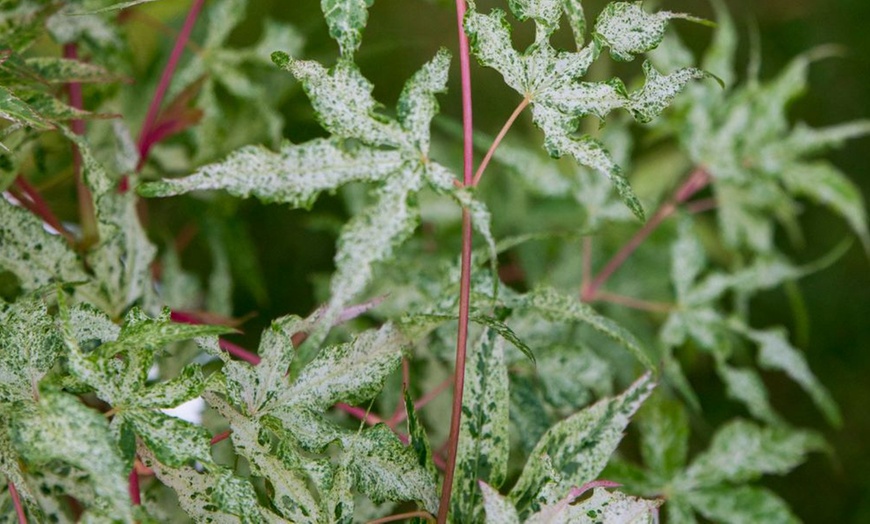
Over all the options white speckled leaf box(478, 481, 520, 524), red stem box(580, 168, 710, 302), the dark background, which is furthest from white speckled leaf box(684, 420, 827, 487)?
the dark background

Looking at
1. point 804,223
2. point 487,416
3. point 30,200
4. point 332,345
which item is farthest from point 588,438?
point 804,223

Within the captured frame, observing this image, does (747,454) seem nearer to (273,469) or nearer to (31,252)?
(273,469)

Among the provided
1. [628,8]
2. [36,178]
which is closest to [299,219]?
[36,178]

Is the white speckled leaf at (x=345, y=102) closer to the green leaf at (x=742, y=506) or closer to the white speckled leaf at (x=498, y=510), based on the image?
the white speckled leaf at (x=498, y=510)

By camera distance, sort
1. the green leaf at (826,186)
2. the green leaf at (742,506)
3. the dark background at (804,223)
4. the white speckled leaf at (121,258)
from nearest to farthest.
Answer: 1. the white speckled leaf at (121,258)
2. the green leaf at (742,506)
3. the green leaf at (826,186)
4. the dark background at (804,223)

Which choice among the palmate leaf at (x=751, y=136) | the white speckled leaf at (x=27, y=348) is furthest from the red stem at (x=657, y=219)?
the white speckled leaf at (x=27, y=348)

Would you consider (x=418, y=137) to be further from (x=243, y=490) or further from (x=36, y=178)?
(x=36, y=178)
